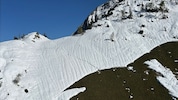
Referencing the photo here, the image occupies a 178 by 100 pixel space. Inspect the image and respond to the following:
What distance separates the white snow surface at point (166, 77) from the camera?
18891 millimetres

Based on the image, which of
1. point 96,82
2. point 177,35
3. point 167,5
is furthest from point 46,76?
point 167,5

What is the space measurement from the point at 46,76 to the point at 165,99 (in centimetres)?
1156

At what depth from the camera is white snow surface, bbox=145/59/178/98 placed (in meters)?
18.9

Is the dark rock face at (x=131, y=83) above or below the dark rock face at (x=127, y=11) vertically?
below

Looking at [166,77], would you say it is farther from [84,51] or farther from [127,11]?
[127,11]

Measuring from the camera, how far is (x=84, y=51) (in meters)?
27.9

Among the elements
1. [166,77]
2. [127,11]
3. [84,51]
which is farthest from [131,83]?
[127,11]

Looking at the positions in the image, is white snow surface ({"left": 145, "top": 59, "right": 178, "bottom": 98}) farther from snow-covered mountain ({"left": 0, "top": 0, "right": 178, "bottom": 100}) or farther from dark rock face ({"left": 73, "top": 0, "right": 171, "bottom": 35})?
dark rock face ({"left": 73, "top": 0, "right": 171, "bottom": 35})

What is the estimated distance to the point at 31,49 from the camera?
1243 inches

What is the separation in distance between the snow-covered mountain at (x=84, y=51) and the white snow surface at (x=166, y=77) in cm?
7

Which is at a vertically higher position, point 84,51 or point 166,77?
point 84,51

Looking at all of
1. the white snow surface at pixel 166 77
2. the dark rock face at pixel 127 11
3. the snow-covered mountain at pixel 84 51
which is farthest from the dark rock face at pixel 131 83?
the dark rock face at pixel 127 11

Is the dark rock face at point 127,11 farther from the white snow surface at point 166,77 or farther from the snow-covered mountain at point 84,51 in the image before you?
the white snow surface at point 166,77

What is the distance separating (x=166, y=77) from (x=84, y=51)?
1039 centimetres
